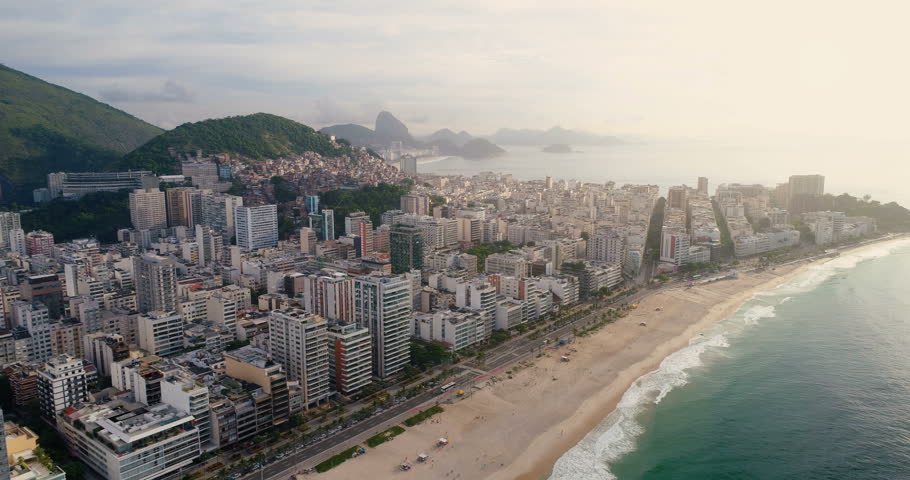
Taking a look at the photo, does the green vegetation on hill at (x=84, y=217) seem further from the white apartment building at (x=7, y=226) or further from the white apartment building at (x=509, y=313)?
the white apartment building at (x=509, y=313)

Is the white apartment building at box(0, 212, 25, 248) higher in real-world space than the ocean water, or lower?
higher

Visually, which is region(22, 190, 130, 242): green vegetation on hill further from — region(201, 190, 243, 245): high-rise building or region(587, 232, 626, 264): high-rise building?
region(587, 232, 626, 264): high-rise building

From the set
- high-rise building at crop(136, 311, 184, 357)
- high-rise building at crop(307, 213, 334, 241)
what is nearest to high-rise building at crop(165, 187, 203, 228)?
high-rise building at crop(307, 213, 334, 241)

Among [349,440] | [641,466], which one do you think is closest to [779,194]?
[641,466]

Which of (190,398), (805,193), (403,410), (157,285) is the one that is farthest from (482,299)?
(805,193)

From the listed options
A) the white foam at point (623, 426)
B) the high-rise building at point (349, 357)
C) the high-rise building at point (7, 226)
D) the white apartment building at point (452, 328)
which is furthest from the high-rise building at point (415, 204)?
the high-rise building at point (349, 357)

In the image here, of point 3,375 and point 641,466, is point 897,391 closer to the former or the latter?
point 641,466
